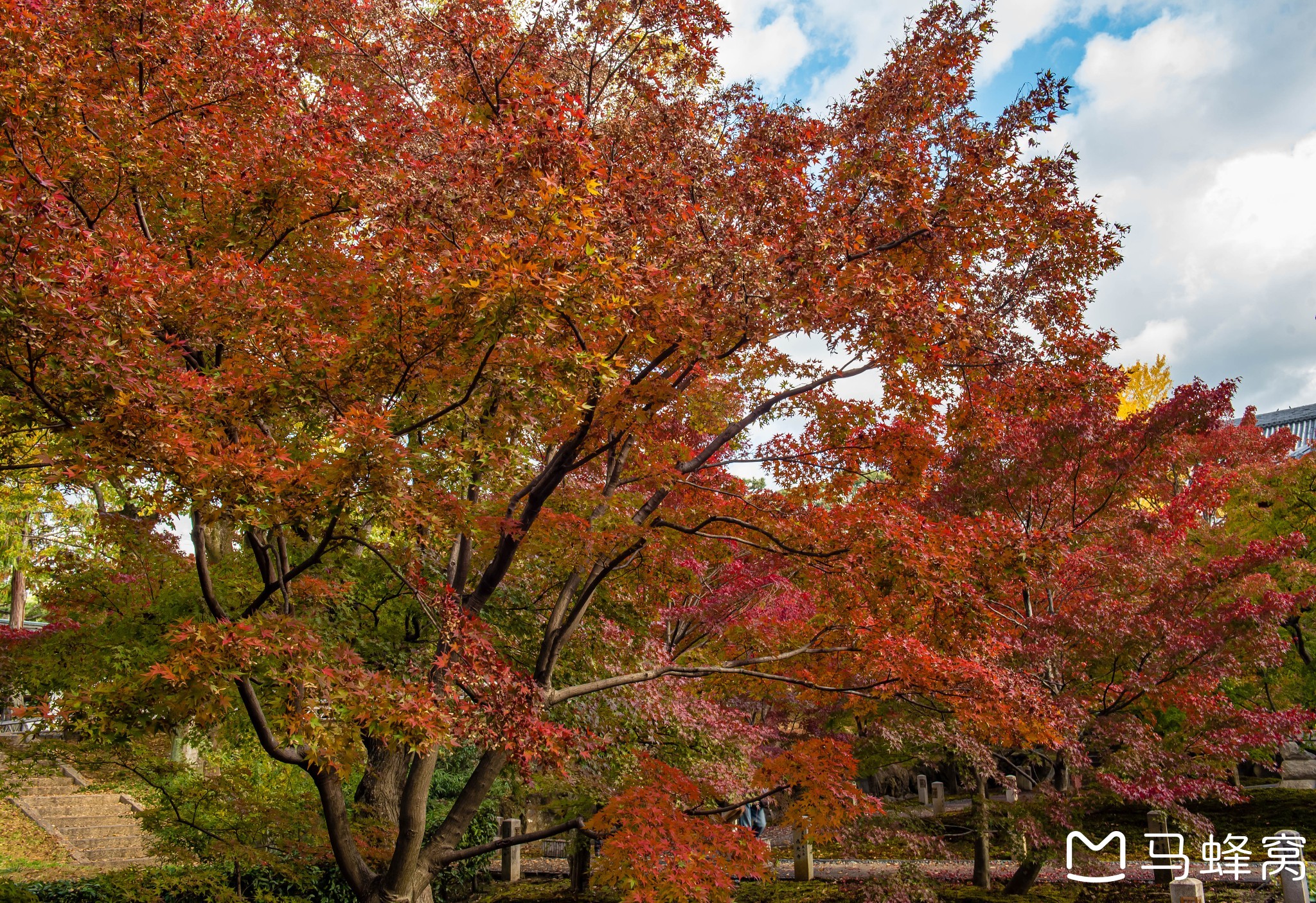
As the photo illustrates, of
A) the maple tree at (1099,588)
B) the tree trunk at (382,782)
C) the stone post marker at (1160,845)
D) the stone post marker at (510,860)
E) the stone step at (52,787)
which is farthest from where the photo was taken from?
the stone step at (52,787)

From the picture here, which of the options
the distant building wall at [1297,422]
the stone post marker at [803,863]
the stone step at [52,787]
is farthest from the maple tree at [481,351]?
the distant building wall at [1297,422]

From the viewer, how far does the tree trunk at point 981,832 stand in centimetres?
1046

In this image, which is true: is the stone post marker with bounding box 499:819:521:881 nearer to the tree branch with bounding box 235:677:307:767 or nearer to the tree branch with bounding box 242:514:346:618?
the tree branch with bounding box 235:677:307:767

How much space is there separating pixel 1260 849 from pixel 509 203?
14856 mm

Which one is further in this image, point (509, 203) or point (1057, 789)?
point (1057, 789)

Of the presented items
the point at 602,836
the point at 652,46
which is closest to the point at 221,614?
the point at 602,836

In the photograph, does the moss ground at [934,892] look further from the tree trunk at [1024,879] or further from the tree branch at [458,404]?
the tree branch at [458,404]

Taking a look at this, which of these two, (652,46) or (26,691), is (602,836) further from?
(652,46)

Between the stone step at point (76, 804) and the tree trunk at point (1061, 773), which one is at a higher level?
the tree trunk at point (1061, 773)

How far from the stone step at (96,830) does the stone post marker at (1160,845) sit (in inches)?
597

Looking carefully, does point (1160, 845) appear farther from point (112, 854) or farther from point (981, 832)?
point (112, 854)

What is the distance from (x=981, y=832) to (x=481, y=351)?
9.49 metres

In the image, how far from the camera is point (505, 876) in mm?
14320

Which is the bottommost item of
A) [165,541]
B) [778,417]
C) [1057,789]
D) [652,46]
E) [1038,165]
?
[1057,789]
